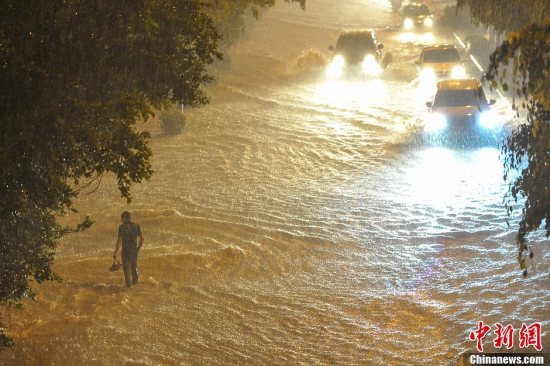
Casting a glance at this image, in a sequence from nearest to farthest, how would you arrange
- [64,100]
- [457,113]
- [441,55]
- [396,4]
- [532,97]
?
[532,97]
[64,100]
[457,113]
[441,55]
[396,4]

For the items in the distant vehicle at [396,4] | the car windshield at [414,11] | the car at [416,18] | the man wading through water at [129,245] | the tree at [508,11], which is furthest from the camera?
the distant vehicle at [396,4]

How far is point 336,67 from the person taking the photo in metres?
37.6

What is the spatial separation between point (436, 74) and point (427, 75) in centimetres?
51

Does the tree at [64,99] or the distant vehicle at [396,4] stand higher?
the tree at [64,99]

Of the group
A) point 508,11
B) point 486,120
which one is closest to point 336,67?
point 486,120

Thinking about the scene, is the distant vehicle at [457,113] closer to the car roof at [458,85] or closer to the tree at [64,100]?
the car roof at [458,85]

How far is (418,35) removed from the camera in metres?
50.3

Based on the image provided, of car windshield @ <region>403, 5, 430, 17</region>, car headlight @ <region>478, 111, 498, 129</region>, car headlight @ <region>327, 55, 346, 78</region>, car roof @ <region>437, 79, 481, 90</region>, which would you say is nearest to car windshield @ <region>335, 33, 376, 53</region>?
car headlight @ <region>327, 55, 346, 78</region>

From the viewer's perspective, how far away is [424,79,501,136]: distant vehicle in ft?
81.0

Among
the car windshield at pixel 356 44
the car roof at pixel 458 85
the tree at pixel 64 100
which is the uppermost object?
the tree at pixel 64 100

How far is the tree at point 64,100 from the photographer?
8.38 metres

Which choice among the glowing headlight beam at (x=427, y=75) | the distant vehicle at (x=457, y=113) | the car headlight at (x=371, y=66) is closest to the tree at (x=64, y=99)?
the distant vehicle at (x=457, y=113)

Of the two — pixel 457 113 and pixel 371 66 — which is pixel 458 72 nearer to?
pixel 371 66

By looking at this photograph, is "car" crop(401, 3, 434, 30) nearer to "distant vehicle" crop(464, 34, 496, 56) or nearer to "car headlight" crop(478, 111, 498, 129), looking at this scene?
"distant vehicle" crop(464, 34, 496, 56)
